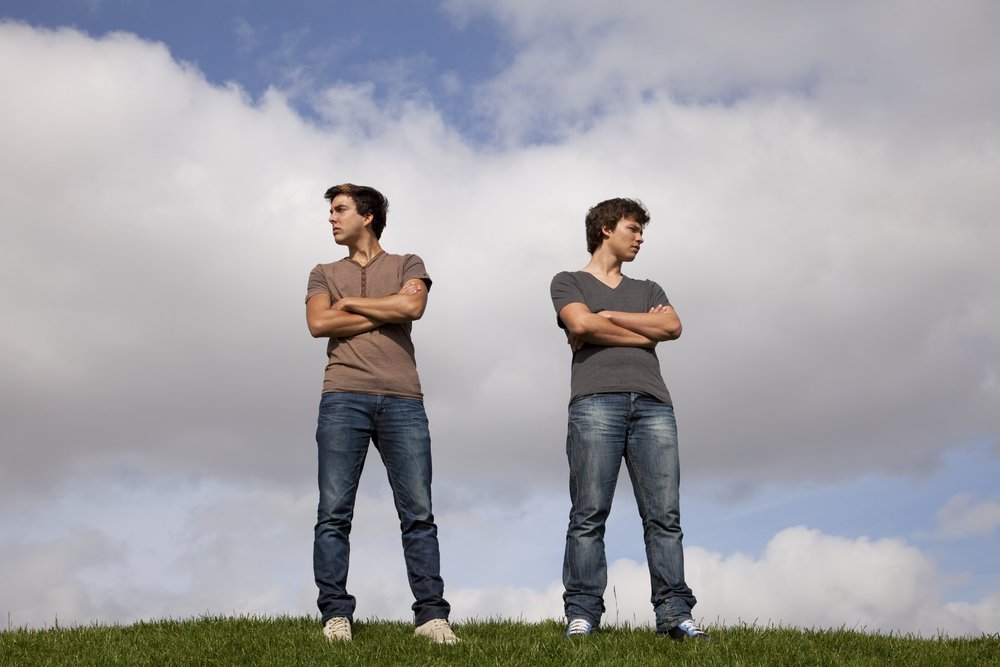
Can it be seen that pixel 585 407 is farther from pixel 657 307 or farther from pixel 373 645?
pixel 373 645

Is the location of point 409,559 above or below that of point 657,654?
above

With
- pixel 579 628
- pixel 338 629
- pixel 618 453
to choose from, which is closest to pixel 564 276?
pixel 618 453

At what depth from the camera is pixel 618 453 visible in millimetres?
8109

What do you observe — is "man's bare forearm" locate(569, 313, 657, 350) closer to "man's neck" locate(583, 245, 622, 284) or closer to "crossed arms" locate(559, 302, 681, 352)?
"crossed arms" locate(559, 302, 681, 352)

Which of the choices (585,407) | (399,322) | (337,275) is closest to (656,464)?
(585,407)

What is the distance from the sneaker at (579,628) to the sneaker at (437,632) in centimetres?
94

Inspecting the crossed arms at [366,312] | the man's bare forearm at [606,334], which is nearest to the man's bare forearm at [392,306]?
the crossed arms at [366,312]

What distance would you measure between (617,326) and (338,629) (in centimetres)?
340

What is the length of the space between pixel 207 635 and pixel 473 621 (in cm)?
241

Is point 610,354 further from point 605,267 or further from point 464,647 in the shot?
point 464,647

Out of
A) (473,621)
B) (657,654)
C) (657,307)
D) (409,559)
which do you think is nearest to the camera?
(657,654)

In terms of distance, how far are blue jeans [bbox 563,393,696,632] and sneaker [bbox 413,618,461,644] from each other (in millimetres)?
1027

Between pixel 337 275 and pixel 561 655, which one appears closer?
pixel 561 655

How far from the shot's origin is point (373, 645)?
25.5ft
